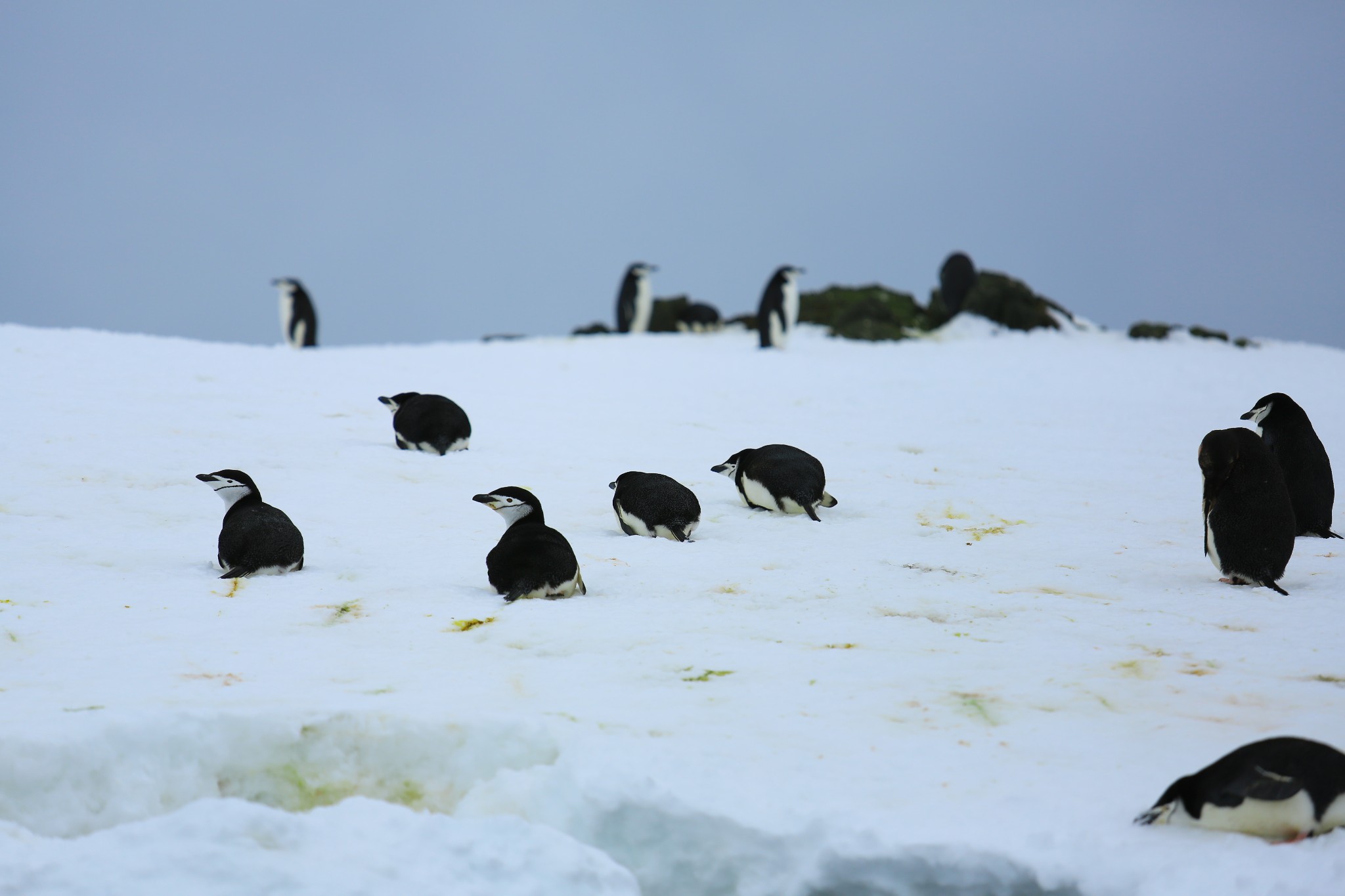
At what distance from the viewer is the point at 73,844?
259 centimetres

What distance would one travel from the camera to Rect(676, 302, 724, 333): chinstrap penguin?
2108 cm

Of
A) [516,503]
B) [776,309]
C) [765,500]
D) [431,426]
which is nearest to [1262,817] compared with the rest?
[516,503]

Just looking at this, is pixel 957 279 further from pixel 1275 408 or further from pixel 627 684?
pixel 627 684

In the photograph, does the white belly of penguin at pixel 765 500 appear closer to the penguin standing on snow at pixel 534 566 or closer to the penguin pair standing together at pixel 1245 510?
the penguin standing on snow at pixel 534 566

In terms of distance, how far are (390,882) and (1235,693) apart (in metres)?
2.61

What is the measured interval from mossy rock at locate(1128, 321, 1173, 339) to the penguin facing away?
1485 cm

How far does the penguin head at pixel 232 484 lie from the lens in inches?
200

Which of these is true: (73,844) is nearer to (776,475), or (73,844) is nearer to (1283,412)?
(776,475)

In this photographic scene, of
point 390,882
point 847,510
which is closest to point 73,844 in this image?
point 390,882

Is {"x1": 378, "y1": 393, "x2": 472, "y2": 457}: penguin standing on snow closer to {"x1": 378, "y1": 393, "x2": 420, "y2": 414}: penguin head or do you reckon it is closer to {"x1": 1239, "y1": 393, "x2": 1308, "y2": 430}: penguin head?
{"x1": 378, "y1": 393, "x2": 420, "y2": 414}: penguin head

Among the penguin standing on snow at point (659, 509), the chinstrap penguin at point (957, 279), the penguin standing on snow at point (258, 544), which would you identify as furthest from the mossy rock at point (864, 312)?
the penguin standing on snow at point (258, 544)

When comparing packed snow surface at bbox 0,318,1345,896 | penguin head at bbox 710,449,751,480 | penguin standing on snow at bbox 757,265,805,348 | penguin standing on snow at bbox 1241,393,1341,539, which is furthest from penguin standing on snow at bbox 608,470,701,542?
penguin standing on snow at bbox 757,265,805,348

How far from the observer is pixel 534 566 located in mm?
4469

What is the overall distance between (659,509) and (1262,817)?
3.38 m
